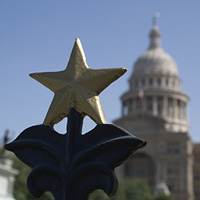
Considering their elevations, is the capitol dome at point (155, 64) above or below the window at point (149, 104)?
above

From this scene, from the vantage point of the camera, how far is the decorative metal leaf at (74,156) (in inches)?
243

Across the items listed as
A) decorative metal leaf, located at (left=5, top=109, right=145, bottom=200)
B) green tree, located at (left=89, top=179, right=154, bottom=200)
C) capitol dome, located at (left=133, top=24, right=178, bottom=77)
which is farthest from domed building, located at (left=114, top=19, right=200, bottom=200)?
decorative metal leaf, located at (left=5, top=109, right=145, bottom=200)

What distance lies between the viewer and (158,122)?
80.4m

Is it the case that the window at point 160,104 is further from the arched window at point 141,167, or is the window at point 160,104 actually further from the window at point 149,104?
the arched window at point 141,167

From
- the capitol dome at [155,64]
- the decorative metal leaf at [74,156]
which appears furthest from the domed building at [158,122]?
the decorative metal leaf at [74,156]

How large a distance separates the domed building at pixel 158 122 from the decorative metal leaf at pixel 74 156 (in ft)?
232

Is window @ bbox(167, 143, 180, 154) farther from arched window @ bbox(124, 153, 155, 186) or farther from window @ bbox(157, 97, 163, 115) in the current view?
window @ bbox(157, 97, 163, 115)

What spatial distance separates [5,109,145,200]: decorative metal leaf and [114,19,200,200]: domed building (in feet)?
232

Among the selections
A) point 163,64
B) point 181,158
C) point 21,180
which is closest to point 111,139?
point 21,180

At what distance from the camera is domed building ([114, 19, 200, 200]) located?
77.2 metres

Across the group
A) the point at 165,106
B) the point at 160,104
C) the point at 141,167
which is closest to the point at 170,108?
the point at 165,106

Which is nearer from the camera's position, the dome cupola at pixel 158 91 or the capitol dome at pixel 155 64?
the dome cupola at pixel 158 91

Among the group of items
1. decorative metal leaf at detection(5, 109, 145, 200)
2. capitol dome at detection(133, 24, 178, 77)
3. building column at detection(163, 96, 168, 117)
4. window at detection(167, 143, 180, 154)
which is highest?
capitol dome at detection(133, 24, 178, 77)

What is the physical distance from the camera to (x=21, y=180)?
3912 centimetres
